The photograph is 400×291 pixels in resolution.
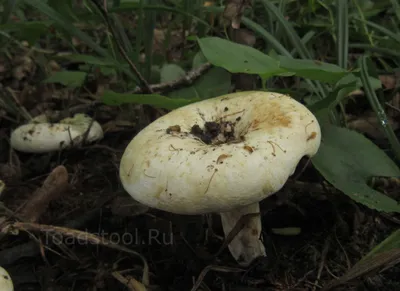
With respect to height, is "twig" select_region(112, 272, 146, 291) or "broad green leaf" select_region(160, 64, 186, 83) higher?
"broad green leaf" select_region(160, 64, 186, 83)

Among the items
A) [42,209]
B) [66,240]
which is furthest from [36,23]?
[66,240]

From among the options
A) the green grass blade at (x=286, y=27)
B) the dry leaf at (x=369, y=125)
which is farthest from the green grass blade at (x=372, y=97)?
the dry leaf at (x=369, y=125)

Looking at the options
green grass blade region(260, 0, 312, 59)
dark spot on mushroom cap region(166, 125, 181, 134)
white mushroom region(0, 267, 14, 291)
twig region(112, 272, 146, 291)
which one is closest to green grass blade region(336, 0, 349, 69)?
green grass blade region(260, 0, 312, 59)

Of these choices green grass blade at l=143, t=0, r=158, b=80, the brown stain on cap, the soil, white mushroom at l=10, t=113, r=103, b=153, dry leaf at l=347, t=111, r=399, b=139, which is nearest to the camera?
the brown stain on cap

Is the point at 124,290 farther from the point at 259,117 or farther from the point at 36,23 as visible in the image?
the point at 36,23

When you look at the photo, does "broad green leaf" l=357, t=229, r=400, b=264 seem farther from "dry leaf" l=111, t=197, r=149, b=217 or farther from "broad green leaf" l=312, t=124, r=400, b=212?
"dry leaf" l=111, t=197, r=149, b=217

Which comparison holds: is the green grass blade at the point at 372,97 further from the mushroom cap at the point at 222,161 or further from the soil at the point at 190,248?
the mushroom cap at the point at 222,161
